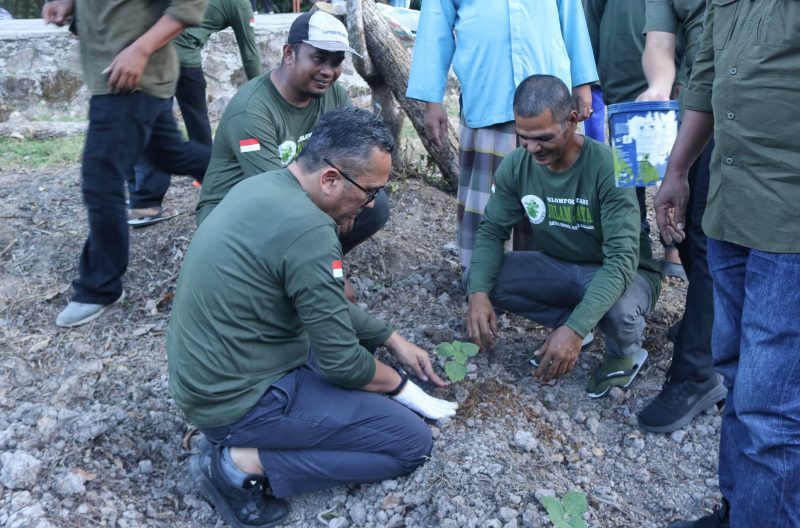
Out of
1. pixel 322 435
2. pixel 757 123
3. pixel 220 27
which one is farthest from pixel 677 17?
pixel 220 27

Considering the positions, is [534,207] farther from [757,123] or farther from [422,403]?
[757,123]

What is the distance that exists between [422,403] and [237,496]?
76cm

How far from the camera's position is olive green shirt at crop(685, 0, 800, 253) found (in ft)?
6.28

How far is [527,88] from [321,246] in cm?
121

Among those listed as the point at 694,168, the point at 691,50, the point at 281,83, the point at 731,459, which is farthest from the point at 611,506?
the point at 281,83

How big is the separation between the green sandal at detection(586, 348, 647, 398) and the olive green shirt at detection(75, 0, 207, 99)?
2346 mm

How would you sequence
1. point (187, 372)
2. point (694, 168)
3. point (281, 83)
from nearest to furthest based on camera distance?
1. point (187, 372)
2. point (694, 168)
3. point (281, 83)

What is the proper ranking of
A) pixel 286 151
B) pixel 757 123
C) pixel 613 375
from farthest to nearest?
pixel 286 151 < pixel 613 375 < pixel 757 123

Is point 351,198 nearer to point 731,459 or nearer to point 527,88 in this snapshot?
point 527,88

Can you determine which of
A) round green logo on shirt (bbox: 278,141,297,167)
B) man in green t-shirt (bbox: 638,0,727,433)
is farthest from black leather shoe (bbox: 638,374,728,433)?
round green logo on shirt (bbox: 278,141,297,167)

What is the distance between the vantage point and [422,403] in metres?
2.98

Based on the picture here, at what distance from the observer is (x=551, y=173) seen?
3.28 m

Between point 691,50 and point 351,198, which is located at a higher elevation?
point 691,50

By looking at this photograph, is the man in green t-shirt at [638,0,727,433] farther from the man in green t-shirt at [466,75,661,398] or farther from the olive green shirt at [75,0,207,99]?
the olive green shirt at [75,0,207,99]
